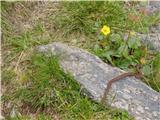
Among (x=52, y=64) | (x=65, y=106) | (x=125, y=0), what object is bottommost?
(x=65, y=106)

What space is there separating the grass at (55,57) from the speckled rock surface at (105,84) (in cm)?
7

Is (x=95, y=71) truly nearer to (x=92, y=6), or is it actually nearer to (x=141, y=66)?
(x=141, y=66)

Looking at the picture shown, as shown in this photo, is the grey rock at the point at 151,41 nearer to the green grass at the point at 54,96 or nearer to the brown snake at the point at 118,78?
the brown snake at the point at 118,78

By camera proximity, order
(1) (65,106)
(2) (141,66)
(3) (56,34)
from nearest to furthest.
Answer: (1) (65,106)
(2) (141,66)
(3) (56,34)

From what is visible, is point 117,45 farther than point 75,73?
Yes

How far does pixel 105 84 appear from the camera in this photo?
3609 mm

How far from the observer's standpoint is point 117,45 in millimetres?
3980

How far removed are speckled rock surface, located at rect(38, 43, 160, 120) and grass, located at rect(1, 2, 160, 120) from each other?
7 centimetres

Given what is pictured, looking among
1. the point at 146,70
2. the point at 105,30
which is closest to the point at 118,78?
the point at 146,70

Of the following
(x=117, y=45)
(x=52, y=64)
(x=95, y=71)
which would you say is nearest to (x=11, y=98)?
(x=52, y=64)

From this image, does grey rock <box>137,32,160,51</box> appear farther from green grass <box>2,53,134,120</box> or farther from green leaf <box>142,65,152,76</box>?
green grass <box>2,53,134,120</box>

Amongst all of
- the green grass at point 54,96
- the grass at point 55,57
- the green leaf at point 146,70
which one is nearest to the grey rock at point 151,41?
the grass at point 55,57

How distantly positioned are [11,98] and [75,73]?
1.89 feet

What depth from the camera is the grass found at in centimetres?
357
